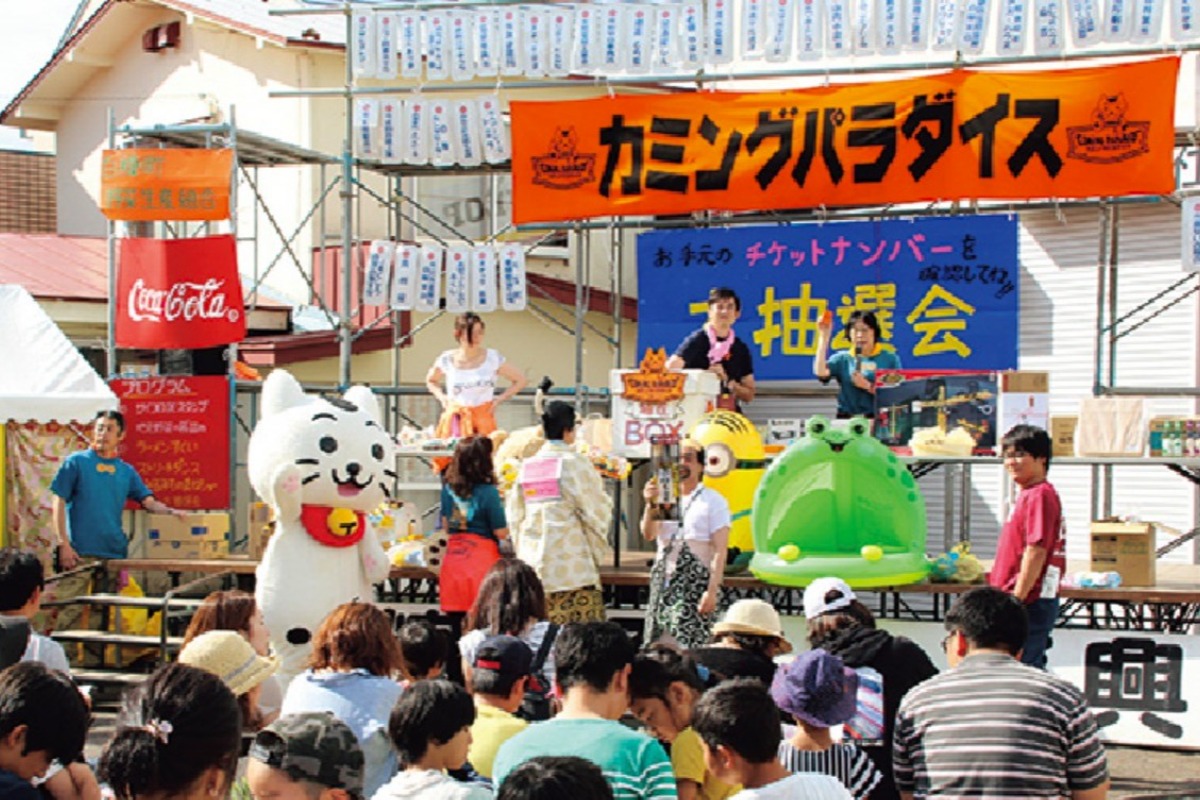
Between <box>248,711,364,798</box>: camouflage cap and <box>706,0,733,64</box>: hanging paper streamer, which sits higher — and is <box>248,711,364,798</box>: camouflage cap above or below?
below

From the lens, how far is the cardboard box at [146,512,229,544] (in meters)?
11.9

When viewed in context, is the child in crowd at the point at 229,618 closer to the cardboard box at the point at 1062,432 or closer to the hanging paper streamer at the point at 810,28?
the cardboard box at the point at 1062,432

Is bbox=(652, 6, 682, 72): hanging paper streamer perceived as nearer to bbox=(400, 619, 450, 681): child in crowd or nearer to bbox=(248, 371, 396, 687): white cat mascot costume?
bbox=(248, 371, 396, 687): white cat mascot costume

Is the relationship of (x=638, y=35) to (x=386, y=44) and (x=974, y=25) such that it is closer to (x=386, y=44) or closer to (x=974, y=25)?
(x=386, y=44)

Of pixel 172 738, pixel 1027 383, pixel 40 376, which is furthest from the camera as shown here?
pixel 40 376

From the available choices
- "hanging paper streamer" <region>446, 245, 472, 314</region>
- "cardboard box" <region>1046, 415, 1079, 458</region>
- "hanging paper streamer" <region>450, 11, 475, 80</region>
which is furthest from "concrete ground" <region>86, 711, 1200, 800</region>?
"hanging paper streamer" <region>450, 11, 475, 80</region>

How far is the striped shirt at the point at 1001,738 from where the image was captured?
15.9 feet

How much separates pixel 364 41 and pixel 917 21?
4660 mm

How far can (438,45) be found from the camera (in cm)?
1338

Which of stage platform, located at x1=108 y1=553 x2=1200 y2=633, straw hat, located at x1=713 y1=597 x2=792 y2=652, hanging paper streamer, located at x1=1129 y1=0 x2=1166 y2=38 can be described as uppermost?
hanging paper streamer, located at x1=1129 y1=0 x2=1166 y2=38

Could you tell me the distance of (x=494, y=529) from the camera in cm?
944

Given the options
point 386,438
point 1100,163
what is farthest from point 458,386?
point 1100,163

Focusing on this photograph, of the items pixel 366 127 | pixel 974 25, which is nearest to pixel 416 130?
pixel 366 127

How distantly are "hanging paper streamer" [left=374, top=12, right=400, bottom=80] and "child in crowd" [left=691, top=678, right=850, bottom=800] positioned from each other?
1005 centimetres
